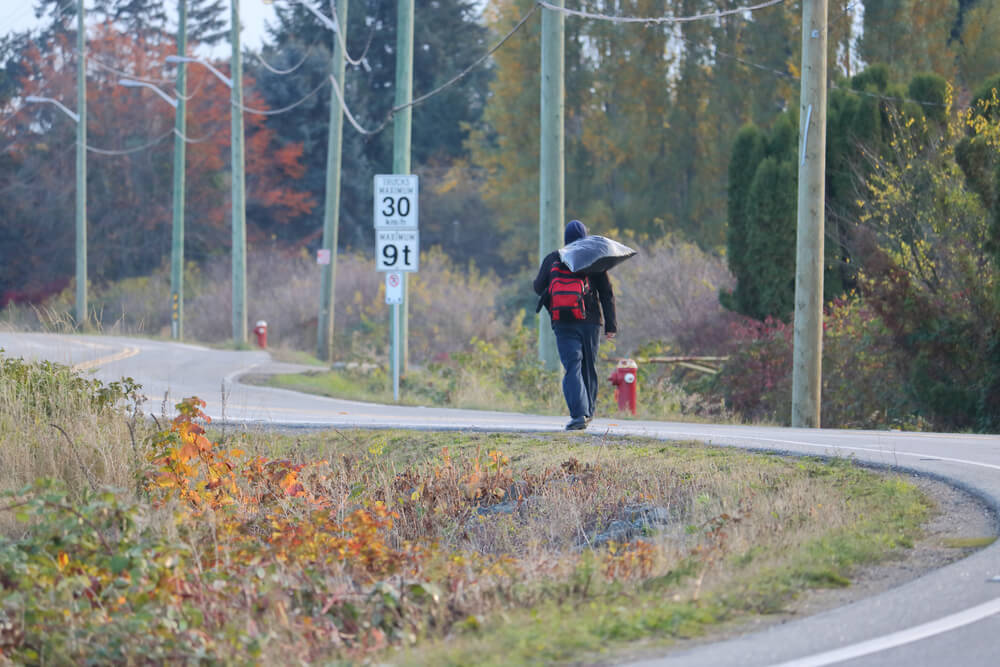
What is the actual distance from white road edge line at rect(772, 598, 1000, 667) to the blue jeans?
6508 mm

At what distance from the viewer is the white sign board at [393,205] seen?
727 inches

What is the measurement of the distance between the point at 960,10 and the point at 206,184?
32.5 m

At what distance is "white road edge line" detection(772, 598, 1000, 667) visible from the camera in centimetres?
522

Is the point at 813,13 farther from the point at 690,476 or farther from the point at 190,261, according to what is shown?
the point at 190,261

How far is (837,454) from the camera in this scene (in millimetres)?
10789

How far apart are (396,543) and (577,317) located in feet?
12.2

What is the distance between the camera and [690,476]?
33.1ft

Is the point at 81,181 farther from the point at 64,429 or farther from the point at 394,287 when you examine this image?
the point at 64,429

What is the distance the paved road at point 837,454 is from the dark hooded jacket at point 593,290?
4.23 feet

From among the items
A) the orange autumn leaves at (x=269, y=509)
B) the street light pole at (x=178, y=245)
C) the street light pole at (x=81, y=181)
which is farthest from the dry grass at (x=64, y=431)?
the street light pole at (x=81, y=181)

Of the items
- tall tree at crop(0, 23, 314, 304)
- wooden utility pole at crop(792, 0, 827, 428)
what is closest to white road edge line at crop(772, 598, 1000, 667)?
wooden utility pole at crop(792, 0, 827, 428)

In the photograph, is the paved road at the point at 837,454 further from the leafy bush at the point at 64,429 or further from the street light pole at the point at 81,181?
the street light pole at the point at 81,181

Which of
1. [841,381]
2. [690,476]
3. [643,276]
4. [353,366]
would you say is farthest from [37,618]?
[643,276]

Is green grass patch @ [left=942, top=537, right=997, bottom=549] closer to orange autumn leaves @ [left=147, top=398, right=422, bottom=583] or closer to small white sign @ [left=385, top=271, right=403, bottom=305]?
orange autumn leaves @ [left=147, top=398, right=422, bottom=583]
